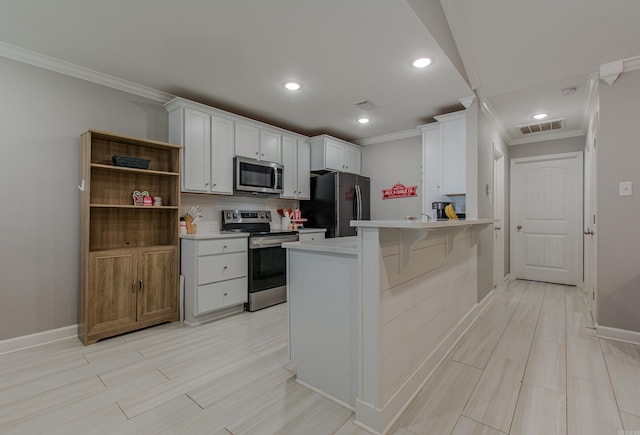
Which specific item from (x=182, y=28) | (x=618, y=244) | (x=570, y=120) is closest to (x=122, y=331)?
(x=182, y=28)

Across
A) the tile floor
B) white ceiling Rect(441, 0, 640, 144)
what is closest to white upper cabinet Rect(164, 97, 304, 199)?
the tile floor

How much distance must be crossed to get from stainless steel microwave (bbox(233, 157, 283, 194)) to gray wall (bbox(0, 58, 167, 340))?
4.46 feet

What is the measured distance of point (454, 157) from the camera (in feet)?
11.5

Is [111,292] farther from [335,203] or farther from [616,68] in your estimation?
[616,68]

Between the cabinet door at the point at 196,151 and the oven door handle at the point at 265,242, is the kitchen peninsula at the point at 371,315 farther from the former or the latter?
the cabinet door at the point at 196,151

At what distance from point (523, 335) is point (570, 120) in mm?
3204

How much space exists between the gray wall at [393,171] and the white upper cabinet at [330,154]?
1.45 ft

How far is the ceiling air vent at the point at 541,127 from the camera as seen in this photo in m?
4.11

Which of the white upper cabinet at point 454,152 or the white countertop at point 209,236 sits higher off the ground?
the white upper cabinet at point 454,152

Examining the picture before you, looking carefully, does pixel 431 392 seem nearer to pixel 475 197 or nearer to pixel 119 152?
pixel 475 197

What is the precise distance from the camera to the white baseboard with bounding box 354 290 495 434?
4.78 feet

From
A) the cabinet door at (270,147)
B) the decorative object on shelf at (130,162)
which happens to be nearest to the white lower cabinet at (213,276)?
the decorative object on shelf at (130,162)

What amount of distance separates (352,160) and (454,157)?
1785mm

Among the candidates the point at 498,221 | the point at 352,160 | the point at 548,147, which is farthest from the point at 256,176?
the point at 548,147
